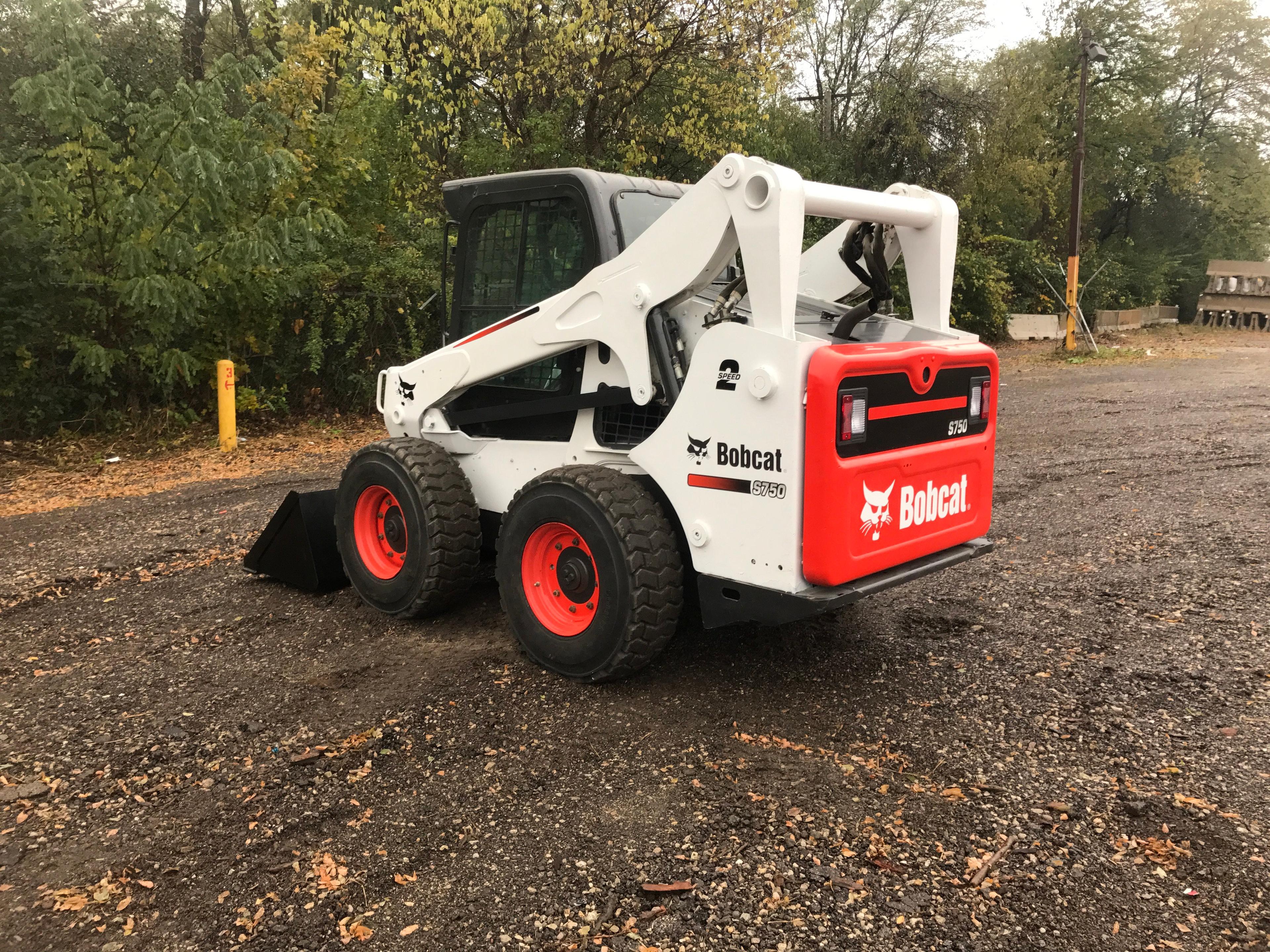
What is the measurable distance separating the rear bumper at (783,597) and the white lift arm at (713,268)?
2.87ft

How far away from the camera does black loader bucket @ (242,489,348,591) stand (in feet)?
17.3

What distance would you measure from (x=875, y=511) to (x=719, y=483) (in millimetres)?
601

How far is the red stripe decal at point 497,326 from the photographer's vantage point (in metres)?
4.48

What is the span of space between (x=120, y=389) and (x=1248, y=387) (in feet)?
49.3

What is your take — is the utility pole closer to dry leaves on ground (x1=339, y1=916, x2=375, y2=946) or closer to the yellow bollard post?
the yellow bollard post

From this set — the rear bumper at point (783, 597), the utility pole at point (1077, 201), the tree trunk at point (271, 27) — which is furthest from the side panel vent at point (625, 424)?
the utility pole at point (1077, 201)

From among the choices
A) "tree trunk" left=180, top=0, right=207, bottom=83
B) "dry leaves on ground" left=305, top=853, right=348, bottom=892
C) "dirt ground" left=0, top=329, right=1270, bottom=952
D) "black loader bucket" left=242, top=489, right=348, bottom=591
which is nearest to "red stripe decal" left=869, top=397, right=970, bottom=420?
"dirt ground" left=0, top=329, right=1270, bottom=952

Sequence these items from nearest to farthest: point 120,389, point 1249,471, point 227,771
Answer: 1. point 227,771
2. point 1249,471
3. point 120,389

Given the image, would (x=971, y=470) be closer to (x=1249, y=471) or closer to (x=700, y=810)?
(x=700, y=810)

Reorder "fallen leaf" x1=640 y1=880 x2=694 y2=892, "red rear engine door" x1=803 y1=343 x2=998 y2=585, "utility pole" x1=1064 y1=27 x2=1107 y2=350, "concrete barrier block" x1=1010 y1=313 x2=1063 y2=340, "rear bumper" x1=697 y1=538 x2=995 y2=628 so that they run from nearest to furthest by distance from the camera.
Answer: "fallen leaf" x1=640 y1=880 x2=694 y2=892
"red rear engine door" x1=803 y1=343 x2=998 y2=585
"rear bumper" x1=697 y1=538 x2=995 y2=628
"utility pole" x1=1064 y1=27 x2=1107 y2=350
"concrete barrier block" x1=1010 y1=313 x2=1063 y2=340

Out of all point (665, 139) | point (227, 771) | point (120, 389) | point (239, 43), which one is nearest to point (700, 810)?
point (227, 771)

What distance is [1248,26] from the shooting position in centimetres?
3469

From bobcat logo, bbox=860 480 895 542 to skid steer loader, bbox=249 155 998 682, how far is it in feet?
0.03

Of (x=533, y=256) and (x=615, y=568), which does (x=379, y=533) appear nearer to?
(x=533, y=256)
